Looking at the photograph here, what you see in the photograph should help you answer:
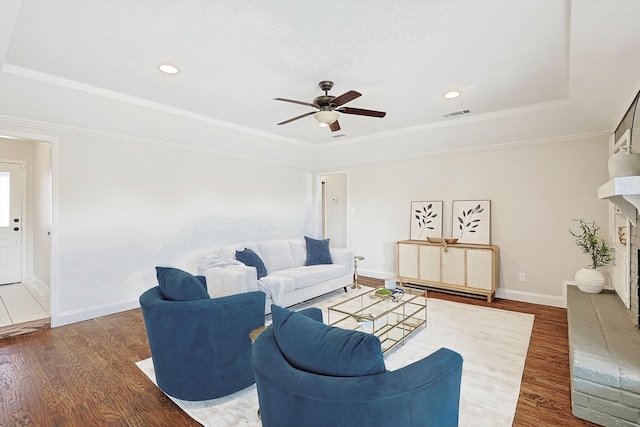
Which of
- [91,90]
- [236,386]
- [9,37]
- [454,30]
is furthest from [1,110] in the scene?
[454,30]

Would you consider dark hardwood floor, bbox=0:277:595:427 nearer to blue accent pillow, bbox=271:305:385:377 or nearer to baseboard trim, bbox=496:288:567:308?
baseboard trim, bbox=496:288:567:308

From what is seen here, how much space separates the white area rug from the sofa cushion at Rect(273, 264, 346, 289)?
1.18 feet

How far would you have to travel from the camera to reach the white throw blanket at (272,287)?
3.70m

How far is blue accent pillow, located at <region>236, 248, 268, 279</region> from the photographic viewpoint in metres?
3.95

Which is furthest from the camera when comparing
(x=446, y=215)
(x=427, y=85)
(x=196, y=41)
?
(x=446, y=215)

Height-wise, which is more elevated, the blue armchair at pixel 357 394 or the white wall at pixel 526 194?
the white wall at pixel 526 194

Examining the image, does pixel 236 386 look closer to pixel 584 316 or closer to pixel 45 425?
pixel 45 425

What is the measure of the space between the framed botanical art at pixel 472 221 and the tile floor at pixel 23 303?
594 centimetres

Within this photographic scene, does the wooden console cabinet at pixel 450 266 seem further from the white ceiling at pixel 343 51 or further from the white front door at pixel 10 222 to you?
the white front door at pixel 10 222

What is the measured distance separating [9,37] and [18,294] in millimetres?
4350

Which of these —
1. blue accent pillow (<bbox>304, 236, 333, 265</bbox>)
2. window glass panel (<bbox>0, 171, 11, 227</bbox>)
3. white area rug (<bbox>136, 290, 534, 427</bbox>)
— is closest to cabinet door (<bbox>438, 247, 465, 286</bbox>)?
white area rug (<bbox>136, 290, 534, 427</bbox>)

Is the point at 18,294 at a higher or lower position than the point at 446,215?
lower

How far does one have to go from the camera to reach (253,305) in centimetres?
233

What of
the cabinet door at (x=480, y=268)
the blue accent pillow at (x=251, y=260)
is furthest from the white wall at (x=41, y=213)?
the cabinet door at (x=480, y=268)
